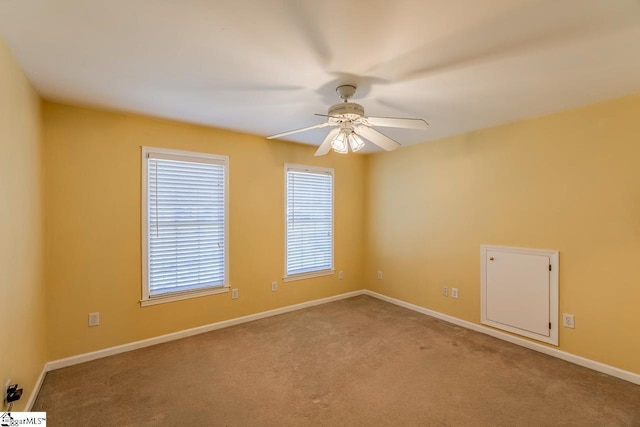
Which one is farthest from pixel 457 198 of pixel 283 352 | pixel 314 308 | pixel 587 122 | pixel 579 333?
pixel 283 352

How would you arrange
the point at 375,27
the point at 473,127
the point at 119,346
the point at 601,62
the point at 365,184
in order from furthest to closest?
the point at 365,184
the point at 473,127
the point at 119,346
the point at 601,62
the point at 375,27

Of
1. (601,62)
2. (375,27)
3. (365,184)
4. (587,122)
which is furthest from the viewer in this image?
(365,184)

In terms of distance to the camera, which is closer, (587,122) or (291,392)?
(291,392)

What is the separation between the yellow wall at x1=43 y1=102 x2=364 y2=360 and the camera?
2.66 metres

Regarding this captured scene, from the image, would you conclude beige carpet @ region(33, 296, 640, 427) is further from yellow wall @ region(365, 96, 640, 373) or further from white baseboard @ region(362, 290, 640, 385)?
yellow wall @ region(365, 96, 640, 373)

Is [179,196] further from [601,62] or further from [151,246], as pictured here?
[601,62]

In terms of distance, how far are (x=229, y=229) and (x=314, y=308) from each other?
5.56ft

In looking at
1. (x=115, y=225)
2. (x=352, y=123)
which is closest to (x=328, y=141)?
(x=352, y=123)

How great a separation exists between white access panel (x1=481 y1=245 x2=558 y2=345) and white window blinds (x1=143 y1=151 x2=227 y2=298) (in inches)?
123

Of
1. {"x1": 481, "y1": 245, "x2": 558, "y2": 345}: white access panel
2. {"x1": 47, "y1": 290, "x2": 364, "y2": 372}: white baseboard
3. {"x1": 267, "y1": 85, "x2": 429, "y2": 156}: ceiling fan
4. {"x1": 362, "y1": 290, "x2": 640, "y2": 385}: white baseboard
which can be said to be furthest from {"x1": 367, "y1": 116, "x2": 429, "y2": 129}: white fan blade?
{"x1": 47, "y1": 290, "x2": 364, "y2": 372}: white baseboard

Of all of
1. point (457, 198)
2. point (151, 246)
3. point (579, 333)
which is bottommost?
point (579, 333)

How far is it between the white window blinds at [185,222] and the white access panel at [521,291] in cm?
311

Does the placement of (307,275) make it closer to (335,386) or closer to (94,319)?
(335,386)

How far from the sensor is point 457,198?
3707 mm
